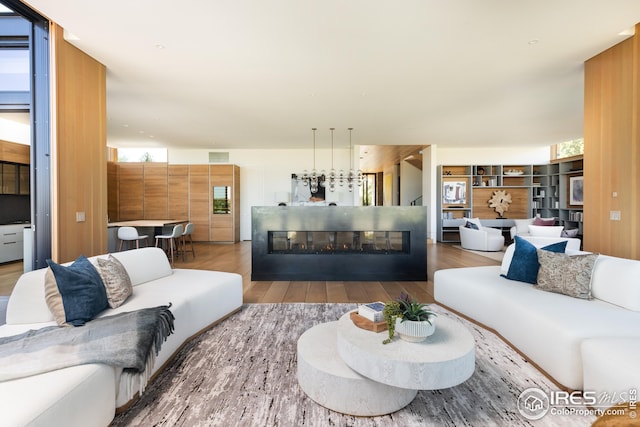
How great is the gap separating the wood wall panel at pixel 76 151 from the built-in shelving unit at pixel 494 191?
27.9 feet

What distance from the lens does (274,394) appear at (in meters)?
1.84

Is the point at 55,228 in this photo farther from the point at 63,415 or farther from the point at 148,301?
the point at 63,415

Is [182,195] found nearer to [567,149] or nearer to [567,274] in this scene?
[567,274]

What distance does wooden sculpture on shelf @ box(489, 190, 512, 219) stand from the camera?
30.3ft

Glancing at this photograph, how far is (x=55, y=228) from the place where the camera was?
3146 mm

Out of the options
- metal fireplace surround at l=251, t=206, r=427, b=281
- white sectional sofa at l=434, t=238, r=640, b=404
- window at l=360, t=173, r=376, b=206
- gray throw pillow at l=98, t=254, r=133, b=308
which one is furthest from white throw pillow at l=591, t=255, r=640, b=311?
window at l=360, t=173, r=376, b=206

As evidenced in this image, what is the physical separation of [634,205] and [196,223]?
9138 millimetres

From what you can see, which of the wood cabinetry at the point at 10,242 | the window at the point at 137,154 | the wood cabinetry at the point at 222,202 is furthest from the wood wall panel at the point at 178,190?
the wood cabinetry at the point at 10,242

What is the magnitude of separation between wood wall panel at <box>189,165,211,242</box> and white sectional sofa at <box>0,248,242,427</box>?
5.71m

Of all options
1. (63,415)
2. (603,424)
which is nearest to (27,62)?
(63,415)

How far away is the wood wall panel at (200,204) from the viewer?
8.77m

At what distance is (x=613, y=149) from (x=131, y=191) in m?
10.6

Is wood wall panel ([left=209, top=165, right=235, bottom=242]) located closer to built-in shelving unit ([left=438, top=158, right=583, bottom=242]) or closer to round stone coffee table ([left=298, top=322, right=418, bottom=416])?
built-in shelving unit ([left=438, top=158, right=583, bottom=242])

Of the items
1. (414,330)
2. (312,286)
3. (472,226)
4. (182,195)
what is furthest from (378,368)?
(182,195)
